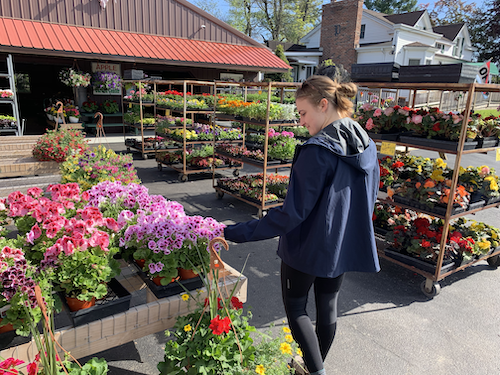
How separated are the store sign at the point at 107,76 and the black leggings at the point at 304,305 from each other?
40.5 feet

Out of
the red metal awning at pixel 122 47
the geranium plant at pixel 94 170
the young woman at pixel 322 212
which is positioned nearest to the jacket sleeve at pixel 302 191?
the young woman at pixel 322 212

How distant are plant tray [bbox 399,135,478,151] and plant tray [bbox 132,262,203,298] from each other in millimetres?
2694

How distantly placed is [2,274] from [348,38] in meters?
27.6

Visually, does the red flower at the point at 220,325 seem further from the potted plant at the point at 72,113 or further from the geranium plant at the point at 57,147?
the potted plant at the point at 72,113

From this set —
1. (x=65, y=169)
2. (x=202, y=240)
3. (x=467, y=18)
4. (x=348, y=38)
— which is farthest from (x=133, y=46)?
(x=467, y=18)

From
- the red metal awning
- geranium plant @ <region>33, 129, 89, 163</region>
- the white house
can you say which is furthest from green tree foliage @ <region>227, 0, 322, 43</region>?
geranium plant @ <region>33, 129, 89, 163</region>

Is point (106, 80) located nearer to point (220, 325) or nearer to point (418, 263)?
point (418, 263)

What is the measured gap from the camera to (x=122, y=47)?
12.2m

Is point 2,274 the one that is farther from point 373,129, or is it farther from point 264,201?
point 264,201

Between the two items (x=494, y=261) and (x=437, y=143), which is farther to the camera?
(x=494, y=261)

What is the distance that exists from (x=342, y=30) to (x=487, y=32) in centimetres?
1762

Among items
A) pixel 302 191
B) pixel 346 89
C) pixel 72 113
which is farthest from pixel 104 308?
pixel 72 113

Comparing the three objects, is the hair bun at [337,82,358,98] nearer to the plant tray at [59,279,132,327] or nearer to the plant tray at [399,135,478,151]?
the plant tray at [59,279,132,327]

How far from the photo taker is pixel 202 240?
2246 millimetres
